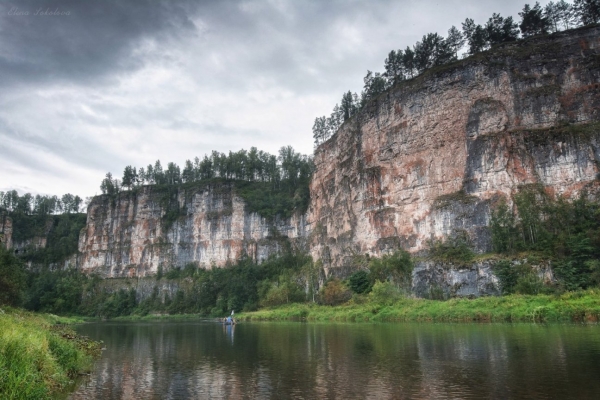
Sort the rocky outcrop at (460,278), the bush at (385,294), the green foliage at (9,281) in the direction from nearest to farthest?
the green foliage at (9,281) < the rocky outcrop at (460,278) < the bush at (385,294)

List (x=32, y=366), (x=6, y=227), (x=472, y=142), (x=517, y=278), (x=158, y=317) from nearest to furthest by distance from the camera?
(x=32, y=366), (x=517, y=278), (x=472, y=142), (x=158, y=317), (x=6, y=227)

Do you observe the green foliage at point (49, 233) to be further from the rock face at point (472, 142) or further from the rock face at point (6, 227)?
the rock face at point (472, 142)

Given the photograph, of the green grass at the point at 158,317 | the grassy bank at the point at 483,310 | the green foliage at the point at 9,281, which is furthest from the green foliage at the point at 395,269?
the green foliage at the point at 9,281

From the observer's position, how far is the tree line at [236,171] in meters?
110

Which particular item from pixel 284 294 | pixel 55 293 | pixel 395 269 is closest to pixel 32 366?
pixel 395 269

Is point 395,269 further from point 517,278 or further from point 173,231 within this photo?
point 173,231

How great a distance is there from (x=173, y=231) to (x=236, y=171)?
21548mm

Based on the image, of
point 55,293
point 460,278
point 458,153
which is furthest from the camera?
point 55,293

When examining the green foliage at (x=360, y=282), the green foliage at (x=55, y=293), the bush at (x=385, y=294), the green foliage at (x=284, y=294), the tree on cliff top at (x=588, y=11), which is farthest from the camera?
the green foliage at (x=55, y=293)

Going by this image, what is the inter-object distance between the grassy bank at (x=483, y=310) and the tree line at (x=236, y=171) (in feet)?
173

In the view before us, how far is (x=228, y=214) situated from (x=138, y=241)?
1047 inches

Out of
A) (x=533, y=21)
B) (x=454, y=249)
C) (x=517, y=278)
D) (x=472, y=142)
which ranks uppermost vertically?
(x=533, y=21)

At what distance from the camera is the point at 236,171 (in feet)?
381

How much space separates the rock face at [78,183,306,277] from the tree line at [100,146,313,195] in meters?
7.87
